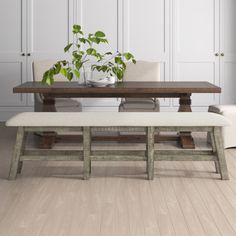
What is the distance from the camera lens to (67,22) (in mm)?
7695

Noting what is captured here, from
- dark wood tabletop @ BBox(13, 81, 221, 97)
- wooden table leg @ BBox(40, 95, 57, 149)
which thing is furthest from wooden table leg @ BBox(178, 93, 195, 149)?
wooden table leg @ BBox(40, 95, 57, 149)

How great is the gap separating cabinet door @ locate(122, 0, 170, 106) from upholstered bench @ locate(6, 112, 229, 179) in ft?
10.9

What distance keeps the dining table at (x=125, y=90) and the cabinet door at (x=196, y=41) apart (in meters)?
1.77

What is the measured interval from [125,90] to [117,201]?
1920mm

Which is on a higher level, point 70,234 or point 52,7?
point 52,7

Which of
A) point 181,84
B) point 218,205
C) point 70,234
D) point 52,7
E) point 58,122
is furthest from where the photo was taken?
point 52,7

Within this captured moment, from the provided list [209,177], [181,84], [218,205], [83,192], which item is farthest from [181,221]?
[181,84]

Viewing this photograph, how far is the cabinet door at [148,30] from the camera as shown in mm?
7699

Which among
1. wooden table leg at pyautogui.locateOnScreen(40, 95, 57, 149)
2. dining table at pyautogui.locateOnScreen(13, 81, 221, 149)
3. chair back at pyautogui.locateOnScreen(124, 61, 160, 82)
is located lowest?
wooden table leg at pyautogui.locateOnScreen(40, 95, 57, 149)

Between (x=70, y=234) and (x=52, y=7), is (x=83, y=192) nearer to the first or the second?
(x=70, y=234)

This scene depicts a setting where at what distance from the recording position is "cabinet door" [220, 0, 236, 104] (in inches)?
305

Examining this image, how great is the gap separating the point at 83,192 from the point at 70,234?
3.16ft

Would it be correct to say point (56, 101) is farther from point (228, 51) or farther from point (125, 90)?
point (228, 51)

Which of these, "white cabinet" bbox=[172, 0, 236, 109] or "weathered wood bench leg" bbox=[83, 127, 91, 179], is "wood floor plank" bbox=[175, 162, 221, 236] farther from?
"white cabinet" bbox=[172, 0, 236, 109]
